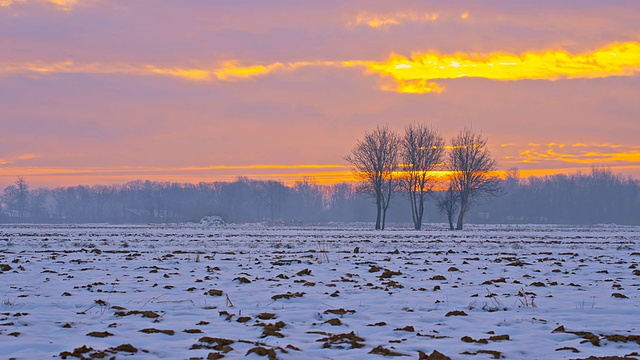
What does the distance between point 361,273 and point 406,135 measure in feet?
200

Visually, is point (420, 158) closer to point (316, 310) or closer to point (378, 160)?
point (378, 160)

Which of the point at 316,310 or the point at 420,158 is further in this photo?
the point at 420,158

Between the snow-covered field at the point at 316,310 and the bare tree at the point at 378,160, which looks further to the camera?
the bare tree at the point at 378,160

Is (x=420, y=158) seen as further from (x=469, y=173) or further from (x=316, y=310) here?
(x=316, y=310)

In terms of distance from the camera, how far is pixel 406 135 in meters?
78.9

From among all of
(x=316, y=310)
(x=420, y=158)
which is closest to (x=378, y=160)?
(x=420, y=158)

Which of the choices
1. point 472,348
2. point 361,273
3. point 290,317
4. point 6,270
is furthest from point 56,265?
point 472,348

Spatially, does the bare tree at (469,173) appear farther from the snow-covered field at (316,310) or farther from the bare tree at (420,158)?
the snow-covered field at (316,310)

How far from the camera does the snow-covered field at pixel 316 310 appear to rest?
9.11 meters

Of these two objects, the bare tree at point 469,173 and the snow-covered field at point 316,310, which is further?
the bare tree at point 469,173

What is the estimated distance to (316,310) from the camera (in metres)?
12.7

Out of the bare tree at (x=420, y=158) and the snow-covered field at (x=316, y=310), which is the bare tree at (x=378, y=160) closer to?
the bare tree at (x=420, y=158)

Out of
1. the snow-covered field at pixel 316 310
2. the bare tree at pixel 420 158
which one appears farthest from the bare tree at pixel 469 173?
the snow-covered field at pixel 316 310

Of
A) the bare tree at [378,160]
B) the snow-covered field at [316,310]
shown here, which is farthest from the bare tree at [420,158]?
the snow-covered field at [316,310]
